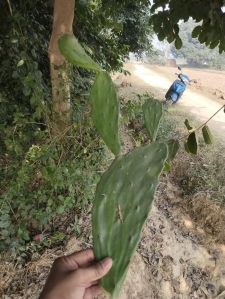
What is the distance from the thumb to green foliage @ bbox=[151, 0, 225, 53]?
5.16 feet

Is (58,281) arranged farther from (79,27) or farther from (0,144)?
(79,27)

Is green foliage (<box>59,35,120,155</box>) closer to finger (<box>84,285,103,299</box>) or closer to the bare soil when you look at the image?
finger (<box>84,285,103,299</box>)

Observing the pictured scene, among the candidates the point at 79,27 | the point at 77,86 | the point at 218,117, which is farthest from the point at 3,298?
the point at 218,117

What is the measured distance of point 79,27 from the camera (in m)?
3.06

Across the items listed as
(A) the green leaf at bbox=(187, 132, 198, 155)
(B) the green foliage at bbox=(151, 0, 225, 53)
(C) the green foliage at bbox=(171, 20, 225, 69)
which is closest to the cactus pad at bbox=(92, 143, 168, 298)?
(A) the green leaf at bbox=(187, 132, 198, 155)

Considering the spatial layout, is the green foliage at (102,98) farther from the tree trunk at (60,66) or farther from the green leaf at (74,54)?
the tree trunk at (60,66)

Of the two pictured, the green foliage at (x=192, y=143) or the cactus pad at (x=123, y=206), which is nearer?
the cactus pad at (x=123, y=206)

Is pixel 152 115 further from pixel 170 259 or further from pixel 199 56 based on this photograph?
pixel 199 56

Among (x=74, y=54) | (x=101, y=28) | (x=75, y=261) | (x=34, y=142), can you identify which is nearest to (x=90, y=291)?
(x=75, y=261)

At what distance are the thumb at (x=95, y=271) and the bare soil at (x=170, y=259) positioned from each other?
170 centimetres

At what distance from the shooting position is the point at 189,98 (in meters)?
8.45

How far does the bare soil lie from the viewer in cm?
242

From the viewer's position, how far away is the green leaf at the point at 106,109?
83cm

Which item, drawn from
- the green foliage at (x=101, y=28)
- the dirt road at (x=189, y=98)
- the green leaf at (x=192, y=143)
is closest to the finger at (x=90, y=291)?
the green leaf at (x=192, y=143)
